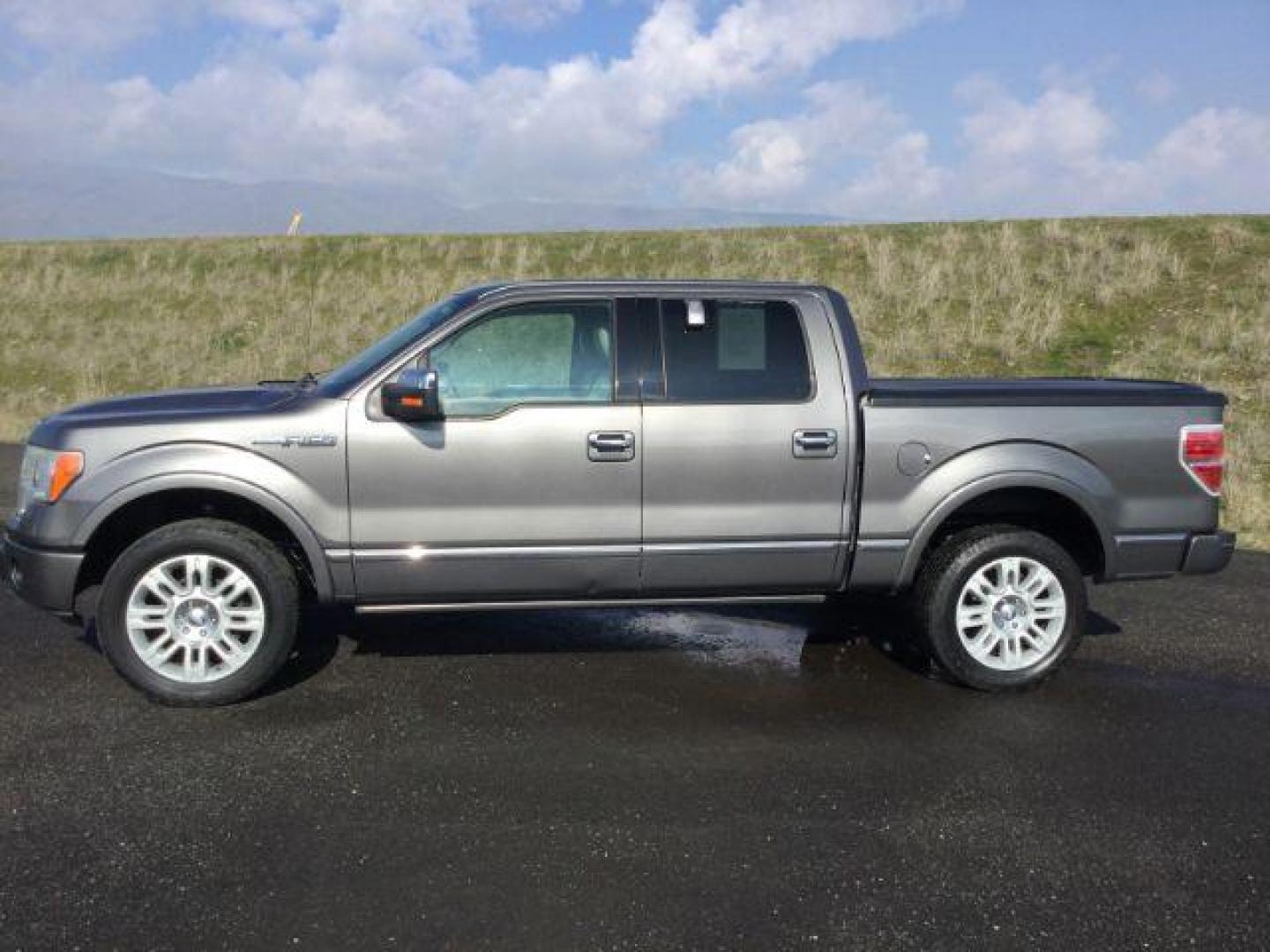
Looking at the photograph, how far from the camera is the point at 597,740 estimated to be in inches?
173

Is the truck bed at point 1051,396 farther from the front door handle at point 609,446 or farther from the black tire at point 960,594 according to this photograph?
the front door handle at point 609,446

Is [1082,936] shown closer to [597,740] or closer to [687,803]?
[687,803]

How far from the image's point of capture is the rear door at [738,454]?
4.82m

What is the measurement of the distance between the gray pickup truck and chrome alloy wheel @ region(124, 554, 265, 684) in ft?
0.04

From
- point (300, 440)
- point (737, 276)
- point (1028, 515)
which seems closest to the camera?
point (300, 440)

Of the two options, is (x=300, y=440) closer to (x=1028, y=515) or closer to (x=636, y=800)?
(x=636, y=800)

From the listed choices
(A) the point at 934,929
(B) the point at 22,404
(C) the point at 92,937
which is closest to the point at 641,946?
(A) the point at 934,929

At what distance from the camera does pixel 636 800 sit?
3855 mm

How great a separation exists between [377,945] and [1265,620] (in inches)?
217

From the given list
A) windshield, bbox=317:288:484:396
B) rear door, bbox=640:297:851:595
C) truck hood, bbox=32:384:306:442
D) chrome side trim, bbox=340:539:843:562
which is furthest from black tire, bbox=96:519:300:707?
rear door, bbox=640:297:851:595

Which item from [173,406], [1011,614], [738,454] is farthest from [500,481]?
[1011,614]

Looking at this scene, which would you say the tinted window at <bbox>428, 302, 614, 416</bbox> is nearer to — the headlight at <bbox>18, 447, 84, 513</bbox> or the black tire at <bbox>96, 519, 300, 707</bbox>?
the black tire at <bbox>96, 519, 300, 707</bbox>

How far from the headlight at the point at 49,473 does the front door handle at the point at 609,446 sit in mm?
2233

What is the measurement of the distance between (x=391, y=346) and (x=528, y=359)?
652 millimetres
